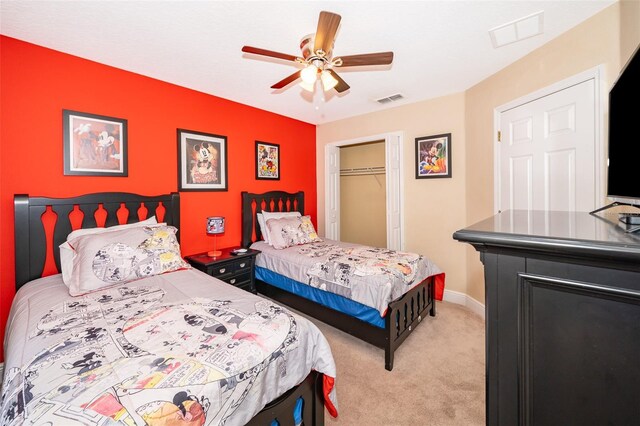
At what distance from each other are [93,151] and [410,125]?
11.5 ft

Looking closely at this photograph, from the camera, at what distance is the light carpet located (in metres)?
1.66

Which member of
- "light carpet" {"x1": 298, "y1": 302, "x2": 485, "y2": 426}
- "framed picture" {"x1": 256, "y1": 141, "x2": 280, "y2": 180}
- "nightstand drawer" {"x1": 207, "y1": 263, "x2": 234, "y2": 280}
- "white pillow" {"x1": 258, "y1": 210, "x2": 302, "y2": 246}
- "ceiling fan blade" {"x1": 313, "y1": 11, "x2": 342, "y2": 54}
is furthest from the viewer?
"framed picture" {"x1": 256, "y1": 141, "x2": 280, "y2": 180}

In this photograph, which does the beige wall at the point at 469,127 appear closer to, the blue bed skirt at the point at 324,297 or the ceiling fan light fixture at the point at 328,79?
the blue bed skirt at the point at 324,297

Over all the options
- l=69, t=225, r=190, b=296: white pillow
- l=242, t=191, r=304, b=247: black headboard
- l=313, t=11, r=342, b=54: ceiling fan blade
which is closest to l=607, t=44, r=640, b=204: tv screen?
l=313, t=11, r=342, b=54: ceiling fan blade

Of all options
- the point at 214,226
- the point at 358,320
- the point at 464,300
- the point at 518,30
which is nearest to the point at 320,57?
the point at 518,30

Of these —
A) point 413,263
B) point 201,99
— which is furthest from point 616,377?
point 201,99

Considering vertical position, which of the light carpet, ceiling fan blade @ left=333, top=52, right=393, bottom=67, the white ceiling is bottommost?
the light carpet

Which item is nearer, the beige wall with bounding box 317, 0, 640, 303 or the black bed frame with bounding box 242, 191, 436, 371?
the beige wall with bounding box 317, 0, 640, 303

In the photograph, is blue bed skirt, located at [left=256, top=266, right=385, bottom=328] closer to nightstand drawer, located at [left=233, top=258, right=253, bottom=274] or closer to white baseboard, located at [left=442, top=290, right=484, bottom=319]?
nightstand drawer, located at [left=233, top=258, right=253, bottom=274]

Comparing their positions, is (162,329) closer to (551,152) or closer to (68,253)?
(68,253)

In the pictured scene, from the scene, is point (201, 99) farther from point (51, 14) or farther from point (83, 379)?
point (83, 379)

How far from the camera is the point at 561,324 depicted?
0.64m

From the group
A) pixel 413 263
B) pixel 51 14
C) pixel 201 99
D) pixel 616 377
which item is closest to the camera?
pixel 616 377

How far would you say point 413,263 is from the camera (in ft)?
8.27
